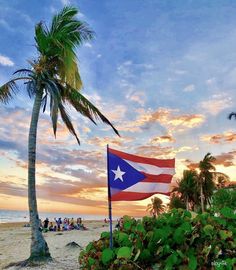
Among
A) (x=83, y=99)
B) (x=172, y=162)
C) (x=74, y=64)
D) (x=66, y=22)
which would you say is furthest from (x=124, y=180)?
(x=66, y=22)

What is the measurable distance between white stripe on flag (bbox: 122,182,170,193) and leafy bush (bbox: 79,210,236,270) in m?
1.50

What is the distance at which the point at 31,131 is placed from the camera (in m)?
15.5

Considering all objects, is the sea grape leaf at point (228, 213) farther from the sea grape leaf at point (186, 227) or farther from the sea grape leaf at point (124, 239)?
the sea grape leaf at point (124, 239)

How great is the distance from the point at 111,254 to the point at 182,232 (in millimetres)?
689

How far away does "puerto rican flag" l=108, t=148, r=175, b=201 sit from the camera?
16.3ft

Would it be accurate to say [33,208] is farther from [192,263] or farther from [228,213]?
[192,263]

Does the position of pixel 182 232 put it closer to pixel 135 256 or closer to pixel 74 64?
pixel 135 256

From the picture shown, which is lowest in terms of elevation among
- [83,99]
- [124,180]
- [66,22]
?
[124,180]

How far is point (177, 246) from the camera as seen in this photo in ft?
11.0

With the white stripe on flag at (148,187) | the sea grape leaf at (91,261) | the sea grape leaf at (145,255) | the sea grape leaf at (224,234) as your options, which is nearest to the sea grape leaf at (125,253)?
the sea grape leaf at (145,255)

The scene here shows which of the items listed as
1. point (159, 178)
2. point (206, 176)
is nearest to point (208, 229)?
point (159, 178)

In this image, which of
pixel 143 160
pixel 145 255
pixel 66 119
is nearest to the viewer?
pixel 145 255

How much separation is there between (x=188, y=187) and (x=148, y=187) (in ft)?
225

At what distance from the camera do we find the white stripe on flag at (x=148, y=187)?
5.19 metres
